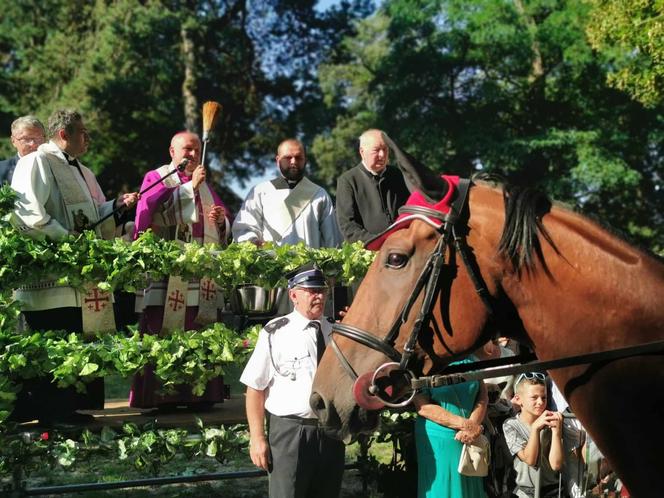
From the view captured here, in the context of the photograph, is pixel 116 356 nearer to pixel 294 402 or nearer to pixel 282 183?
pixel 294 402

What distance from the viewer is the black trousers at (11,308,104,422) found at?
21.2ft

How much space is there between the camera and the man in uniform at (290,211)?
26.4 feet

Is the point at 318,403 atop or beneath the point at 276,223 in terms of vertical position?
beneath

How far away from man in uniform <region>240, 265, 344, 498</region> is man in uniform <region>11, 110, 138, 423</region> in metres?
1.39

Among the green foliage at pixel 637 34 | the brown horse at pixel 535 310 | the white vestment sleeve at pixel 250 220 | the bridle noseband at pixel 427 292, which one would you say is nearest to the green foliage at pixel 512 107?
the green foliage at pixel 637 34

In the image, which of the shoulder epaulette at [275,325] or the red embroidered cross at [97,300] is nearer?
the shoulder epaulette at [275,325]

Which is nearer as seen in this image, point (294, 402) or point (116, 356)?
point (294, 402)

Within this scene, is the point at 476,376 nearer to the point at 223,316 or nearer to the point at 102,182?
the point at 223,316

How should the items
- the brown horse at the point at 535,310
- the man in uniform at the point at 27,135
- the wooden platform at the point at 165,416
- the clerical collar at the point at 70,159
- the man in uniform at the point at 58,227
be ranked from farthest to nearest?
the man in uniform at the point at 27,135 < the clerical collar at the point at 70,159 < the wooden platform at the point at 165,416 < the man in uniform at the point at 58,227 < the brown horse at the point at 535,310

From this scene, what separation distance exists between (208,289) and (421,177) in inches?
161

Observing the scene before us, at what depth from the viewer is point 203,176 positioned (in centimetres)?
739

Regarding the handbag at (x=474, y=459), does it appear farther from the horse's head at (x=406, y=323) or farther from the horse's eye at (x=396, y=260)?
the horse's eye at (x=396, y=260)

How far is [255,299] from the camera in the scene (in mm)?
6762

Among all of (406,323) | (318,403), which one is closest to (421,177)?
(406,323)
